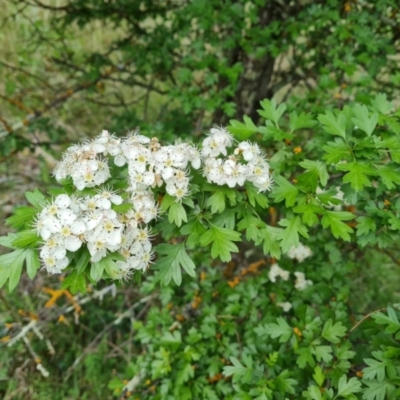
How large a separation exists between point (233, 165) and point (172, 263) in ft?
1.24

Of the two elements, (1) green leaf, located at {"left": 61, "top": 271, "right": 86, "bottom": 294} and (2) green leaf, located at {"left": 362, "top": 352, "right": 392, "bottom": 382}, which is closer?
(1) green leaf, located at {"left": 61, "top": 271, "right": 86, "bottom": 294}

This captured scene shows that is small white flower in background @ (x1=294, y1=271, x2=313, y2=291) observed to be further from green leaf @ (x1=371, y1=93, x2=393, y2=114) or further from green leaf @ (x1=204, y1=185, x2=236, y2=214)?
green leaf @ (x1=204, y1=185, x2=236, y2=214)

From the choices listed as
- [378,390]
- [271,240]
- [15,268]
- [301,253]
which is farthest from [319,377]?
[15,268]

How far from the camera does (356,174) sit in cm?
145

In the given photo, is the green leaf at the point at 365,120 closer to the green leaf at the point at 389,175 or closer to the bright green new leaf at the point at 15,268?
the green leaf at the point at 389,175

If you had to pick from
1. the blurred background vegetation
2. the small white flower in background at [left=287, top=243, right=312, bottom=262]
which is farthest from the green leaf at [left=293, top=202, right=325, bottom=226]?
the small white flower in background at [left=287, top=243, right=312, bottom=262]

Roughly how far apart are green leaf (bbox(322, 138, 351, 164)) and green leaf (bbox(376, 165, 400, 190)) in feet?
0.37

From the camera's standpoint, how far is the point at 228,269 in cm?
320

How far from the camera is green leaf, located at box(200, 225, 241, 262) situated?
143 centimetres

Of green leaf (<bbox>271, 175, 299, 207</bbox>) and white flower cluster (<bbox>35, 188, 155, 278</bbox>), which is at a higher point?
white flower cluster (<bbox>35, 188, 155, 278</bbox>)

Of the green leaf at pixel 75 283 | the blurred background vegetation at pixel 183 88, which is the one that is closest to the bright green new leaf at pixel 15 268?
the green leaf at pixel 75 283

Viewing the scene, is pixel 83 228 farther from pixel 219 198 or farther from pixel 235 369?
pixel 235 369

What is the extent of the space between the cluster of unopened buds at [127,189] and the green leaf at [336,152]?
0.21 m

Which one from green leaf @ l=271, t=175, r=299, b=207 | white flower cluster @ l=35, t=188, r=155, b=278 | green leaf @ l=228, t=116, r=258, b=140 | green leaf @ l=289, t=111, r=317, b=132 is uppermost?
white flower cluster @ l=35, t=188, r=155, b=278
